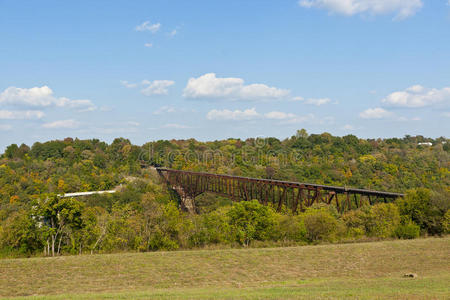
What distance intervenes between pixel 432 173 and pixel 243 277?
265 ft

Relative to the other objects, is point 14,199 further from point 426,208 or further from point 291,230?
point 426,208

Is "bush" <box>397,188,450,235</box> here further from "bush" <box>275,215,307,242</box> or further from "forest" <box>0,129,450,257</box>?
"bush" <box>275,215,307,242</box>

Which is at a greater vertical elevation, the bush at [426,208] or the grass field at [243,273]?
the bush at [426,208]

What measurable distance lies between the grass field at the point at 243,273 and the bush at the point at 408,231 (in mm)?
4323

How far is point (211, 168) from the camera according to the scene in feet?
362

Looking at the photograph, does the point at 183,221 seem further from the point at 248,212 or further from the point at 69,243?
the point at 69,243

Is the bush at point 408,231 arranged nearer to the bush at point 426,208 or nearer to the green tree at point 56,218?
the bush at point 426,208

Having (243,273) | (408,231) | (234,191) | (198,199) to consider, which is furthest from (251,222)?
(198,199)

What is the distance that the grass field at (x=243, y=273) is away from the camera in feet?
46.0

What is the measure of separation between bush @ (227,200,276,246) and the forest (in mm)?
99

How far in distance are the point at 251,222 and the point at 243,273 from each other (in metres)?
12.3

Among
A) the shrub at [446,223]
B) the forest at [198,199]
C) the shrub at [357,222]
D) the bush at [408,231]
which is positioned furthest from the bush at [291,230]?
the shrub at [446,223]

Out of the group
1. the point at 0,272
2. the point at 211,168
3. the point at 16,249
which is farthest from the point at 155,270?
the point at 211,168

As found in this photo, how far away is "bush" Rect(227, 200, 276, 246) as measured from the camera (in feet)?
103
